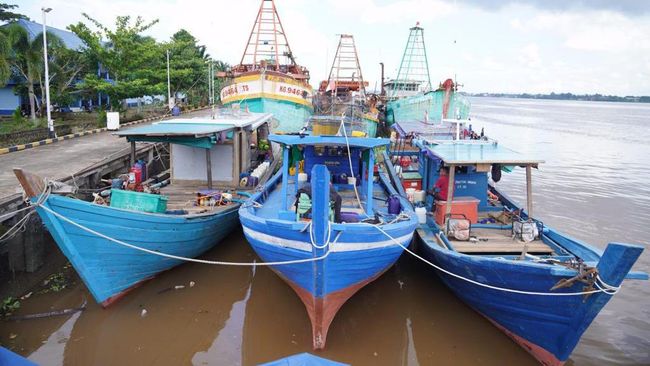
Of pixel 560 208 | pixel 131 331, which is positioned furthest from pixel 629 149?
pixel 131 331

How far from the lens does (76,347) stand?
727cm

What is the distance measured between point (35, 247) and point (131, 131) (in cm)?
310

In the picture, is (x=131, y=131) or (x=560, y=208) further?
(x=560, y=208)

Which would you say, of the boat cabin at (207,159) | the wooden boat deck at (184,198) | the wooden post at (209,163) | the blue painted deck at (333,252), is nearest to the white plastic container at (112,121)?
the boat cabin at (207,159)

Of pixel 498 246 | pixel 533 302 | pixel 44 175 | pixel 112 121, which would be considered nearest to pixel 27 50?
pixel 112 121

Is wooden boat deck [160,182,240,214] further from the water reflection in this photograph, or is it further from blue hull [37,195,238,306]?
the water reflection

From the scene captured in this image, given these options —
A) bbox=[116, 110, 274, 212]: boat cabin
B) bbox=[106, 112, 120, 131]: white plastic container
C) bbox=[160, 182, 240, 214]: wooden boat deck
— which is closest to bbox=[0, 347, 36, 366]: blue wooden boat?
bbox=[160, 182, 240, 214]: wooden boat deck

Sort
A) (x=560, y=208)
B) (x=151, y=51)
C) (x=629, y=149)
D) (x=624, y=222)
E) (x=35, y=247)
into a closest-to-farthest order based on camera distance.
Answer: (x=35, y=247) < (x=624, y=222) < (x=560, y=208) < (x=151, y=51) < (x=629, y=149)

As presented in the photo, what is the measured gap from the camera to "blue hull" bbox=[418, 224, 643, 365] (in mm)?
5992

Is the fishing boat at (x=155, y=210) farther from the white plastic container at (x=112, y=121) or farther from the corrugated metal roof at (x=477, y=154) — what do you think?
the white plastic container at (x=112, y=121)

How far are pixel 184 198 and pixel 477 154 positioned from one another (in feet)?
22.4

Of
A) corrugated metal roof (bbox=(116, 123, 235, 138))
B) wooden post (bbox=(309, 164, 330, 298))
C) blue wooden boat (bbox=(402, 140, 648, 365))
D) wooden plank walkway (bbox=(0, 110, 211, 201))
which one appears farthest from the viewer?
wooden plank walkway (bbox=(0, 110, 211, 201))

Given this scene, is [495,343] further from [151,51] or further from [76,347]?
[151,51]

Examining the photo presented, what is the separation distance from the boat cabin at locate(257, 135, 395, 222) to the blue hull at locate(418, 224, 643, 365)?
1772 millimetres
